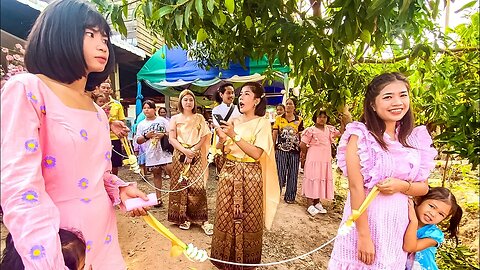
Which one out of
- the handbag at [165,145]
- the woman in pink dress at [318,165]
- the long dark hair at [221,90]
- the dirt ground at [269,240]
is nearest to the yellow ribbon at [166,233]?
the dirt ground at [269,240]

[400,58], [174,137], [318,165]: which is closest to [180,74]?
[174,137]

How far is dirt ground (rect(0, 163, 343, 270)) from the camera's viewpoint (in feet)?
9.05

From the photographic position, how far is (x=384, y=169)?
1411 millimetres

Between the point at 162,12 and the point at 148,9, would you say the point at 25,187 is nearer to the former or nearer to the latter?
the point at 162,12

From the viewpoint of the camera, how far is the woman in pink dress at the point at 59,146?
0.69m

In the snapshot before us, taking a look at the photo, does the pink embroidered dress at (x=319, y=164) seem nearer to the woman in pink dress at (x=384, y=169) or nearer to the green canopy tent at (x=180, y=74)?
the green canopy tent at (x=180, y=74)

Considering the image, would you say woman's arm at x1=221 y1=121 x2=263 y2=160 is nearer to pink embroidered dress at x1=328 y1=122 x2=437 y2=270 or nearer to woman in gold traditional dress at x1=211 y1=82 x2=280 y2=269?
woman in gold traditional dress at x1=211 y1=82 x2=280 y2=269

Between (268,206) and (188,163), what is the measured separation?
1168 millimetres

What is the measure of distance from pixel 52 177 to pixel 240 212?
1.66 metres

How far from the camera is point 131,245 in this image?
9.93ft

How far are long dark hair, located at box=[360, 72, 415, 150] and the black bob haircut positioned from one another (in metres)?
1.25

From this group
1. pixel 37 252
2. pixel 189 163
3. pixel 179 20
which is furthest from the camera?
pixel 189 163

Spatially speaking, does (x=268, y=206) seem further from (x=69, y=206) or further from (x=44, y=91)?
(x=44, y=91)

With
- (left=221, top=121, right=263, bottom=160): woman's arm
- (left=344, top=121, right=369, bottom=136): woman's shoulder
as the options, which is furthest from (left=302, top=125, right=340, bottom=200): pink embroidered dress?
(left=344, top=121, right=369, bottom=136): woman's shoulder
